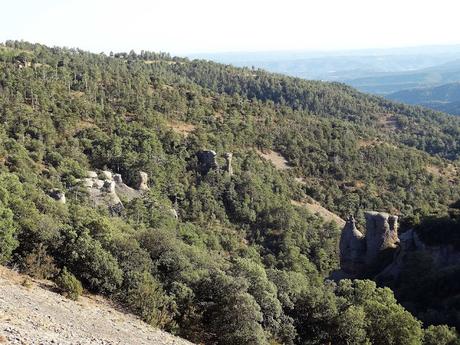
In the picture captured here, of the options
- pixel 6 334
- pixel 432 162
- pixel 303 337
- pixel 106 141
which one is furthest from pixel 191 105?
pixel 6 334

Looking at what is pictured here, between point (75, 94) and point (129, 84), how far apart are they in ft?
52.4

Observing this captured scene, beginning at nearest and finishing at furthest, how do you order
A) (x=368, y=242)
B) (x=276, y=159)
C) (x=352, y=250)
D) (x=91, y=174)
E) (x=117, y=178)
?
1. (x=368, y=242)
2. (x=352, y=250)
3. (x=91, y=174)
4. (x=117, y=178)
5. (x=276, y=159)

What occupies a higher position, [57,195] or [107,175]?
[57,195]

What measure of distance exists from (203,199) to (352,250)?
25.6m

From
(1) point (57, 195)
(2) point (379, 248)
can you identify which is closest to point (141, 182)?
(1) point (57, 195)

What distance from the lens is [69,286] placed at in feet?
71.5

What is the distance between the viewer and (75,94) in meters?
90.8

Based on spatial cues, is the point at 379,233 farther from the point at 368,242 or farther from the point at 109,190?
the point at 109,190

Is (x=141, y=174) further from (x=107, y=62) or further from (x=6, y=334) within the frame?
(x=107, y=62)

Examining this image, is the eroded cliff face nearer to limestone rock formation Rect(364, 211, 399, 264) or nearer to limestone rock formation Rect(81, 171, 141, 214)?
limestone rock formation Rect(364, 211, 399, 264)

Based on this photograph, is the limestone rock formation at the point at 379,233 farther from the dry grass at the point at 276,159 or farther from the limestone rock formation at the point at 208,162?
the dry grass at the point at 276,159

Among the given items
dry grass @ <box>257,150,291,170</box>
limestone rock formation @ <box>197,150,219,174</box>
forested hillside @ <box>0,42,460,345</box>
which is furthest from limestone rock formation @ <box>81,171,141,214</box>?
dry grass @ <box>257,150,291,170</box>

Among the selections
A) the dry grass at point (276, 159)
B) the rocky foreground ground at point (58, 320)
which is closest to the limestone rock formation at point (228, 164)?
the dry grass at point (276, 159)

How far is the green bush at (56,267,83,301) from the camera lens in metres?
21.6
